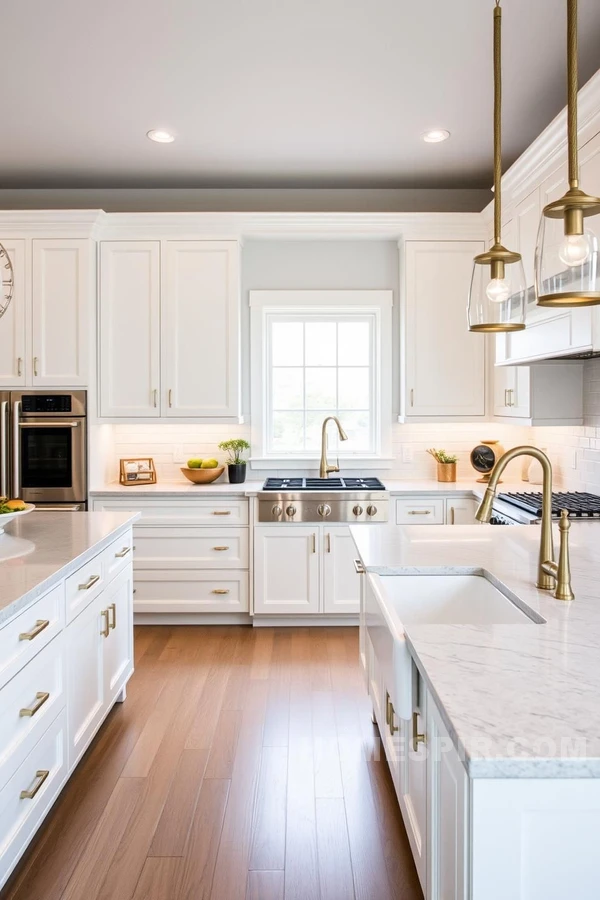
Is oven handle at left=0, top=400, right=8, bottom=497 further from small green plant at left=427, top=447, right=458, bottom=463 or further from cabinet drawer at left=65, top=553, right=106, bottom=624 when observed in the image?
small green plant at left=427, top=447, right=458, bottom=463

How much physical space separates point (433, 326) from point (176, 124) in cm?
196

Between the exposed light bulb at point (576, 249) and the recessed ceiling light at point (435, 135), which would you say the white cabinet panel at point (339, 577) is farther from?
the exposed light bulb at point (576, 249)

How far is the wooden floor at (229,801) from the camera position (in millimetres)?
1869

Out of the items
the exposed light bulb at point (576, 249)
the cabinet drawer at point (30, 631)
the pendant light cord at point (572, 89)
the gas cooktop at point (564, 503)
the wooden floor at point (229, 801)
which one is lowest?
the wooden floor at point (229, 801)

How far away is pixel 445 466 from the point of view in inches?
172

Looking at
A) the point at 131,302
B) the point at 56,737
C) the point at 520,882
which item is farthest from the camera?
the point at 131,302

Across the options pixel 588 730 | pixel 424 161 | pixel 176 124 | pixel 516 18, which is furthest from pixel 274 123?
pixel 588 730

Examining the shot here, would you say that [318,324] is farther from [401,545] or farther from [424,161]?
[401,545]

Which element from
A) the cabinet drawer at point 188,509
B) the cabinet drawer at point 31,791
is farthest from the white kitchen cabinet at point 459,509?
the cabinet drawer at point 31,791

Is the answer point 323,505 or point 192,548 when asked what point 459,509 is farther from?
point 192,548

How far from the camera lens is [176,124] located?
11.3 feet

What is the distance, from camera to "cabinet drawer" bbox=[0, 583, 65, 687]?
1733 millimetres

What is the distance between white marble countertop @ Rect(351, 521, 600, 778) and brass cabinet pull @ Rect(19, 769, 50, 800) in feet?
3.86

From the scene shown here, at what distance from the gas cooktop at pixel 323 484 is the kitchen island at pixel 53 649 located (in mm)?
1315
